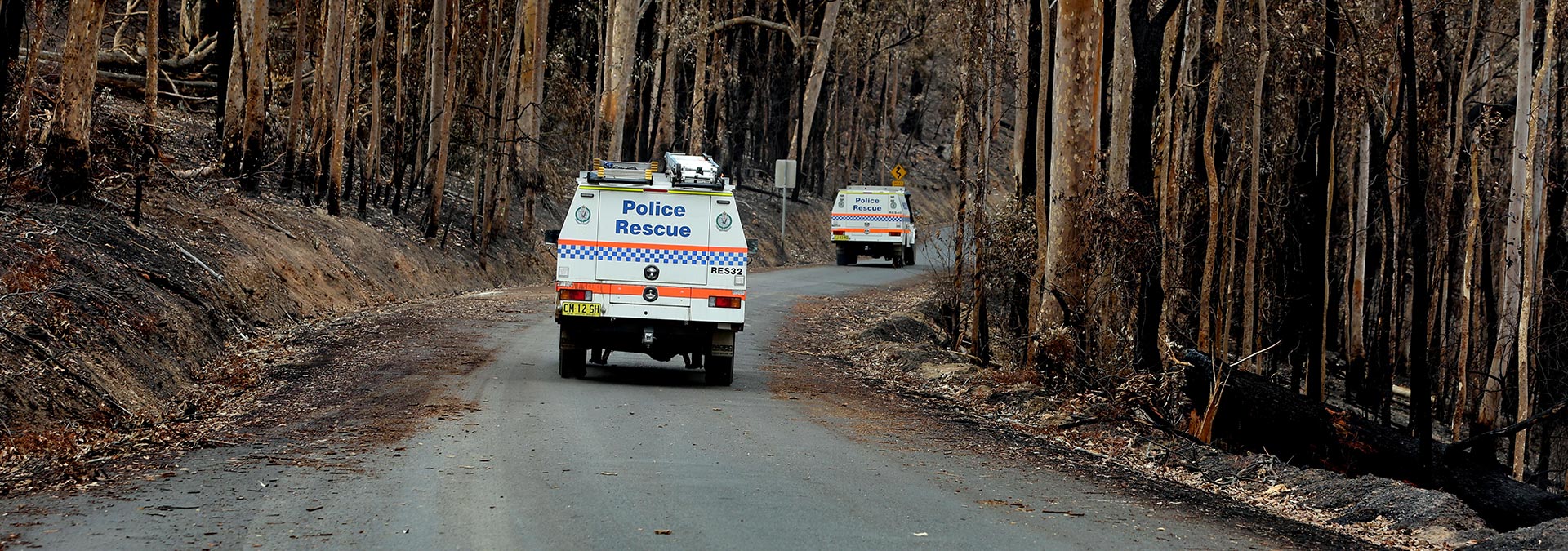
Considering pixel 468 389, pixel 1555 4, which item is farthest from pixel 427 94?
pixel 1555 4

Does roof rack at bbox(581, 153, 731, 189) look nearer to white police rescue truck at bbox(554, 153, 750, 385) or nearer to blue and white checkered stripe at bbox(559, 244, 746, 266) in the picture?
white police rescue truck at bbox(554, 153, 750, 385)

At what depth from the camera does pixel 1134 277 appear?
52.7ft

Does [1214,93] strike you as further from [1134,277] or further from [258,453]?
[258,453]

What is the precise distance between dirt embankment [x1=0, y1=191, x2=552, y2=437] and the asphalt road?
7.50ft

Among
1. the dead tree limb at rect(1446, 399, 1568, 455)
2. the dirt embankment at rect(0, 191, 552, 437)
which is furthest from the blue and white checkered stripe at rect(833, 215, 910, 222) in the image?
the dead tree limb at rect(1446, 399, 1568, 455)

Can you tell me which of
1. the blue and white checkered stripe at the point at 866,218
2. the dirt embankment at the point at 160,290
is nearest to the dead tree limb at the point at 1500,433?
the dirt embankment at the point at 160,290

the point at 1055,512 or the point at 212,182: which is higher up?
the point at 212,182

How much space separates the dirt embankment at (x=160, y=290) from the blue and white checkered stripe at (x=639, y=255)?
4041 mm

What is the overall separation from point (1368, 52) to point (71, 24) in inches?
940

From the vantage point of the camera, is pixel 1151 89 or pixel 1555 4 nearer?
pixel 1151 89

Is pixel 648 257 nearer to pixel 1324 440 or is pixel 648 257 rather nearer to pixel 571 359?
pixel 571 359

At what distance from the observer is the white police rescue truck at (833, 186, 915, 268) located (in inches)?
1727

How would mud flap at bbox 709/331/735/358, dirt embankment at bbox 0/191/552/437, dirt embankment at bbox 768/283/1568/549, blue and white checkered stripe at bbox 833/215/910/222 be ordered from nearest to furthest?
1. dirt embankment at bbox 768/283/1568/549
2. dirt embankment at bbox 0/191/552/437
3. mud flap at bbox 709/331/735/358
4. blue and white checkered stripe at bbox 833/215/910/222

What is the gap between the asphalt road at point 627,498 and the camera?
24.1ft
